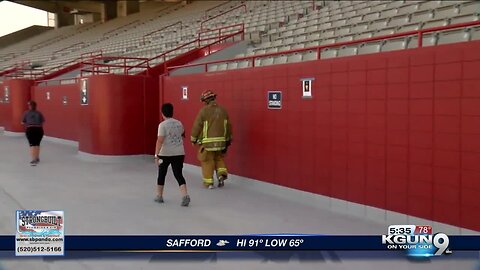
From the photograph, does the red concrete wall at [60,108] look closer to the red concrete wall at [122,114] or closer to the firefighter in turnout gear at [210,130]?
the red concrete wall at [122,114]

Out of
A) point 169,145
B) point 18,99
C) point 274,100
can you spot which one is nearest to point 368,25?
point 274,100

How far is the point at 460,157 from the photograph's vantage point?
5500 mm

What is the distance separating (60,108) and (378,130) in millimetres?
15969

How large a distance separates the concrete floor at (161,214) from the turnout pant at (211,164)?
302 millimetres

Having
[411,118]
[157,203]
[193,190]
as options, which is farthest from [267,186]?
[411,118]

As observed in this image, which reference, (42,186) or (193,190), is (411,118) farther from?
(42,186)

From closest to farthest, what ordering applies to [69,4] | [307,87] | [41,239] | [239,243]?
[41,239]
[239,243]
[307,87]
[69,4]

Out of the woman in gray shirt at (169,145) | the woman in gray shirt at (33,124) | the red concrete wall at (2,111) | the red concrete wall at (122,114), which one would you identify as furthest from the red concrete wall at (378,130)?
the red concrete wall at (2,111)

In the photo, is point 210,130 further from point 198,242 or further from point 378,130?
point 198,242

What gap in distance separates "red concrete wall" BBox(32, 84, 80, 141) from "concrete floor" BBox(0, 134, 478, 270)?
7239mm

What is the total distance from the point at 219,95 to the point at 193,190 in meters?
2.38

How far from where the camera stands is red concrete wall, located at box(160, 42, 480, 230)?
5.50 metres

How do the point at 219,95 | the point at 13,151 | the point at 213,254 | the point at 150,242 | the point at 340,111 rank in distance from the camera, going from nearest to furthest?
1. the point at 150,242
2. the point at 213,254
3. the point at 340,111
4. the point at 219,95
5. the point at 13,151

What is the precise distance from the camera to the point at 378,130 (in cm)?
665
